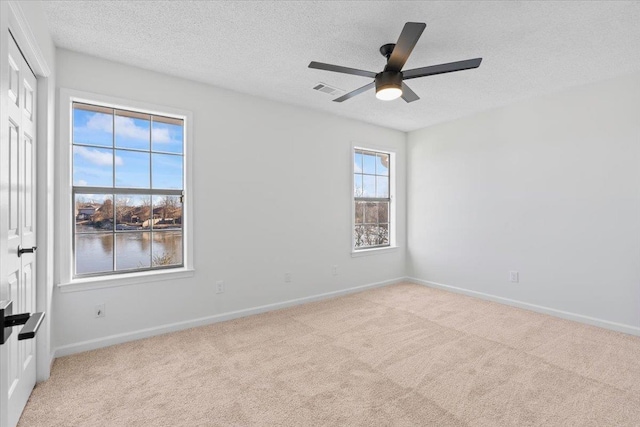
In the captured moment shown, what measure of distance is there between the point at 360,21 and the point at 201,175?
209 centimetres

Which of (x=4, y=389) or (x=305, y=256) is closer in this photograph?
(x=4, y=389)

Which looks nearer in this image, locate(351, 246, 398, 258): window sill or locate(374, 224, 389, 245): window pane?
locate(351, 246, 398, 258): window sill

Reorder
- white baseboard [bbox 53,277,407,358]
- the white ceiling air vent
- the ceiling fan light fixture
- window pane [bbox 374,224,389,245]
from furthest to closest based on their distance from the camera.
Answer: window pane [bbox 374,224,389,245], the white ceiling air vent, white baseboard [bbox 53,277,407,358], the ceiling fan light fixture

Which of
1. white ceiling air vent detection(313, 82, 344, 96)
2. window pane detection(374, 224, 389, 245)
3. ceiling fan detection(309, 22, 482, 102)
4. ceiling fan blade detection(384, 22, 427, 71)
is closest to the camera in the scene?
ceiling fan blade detection(384, 22, 427, 71)

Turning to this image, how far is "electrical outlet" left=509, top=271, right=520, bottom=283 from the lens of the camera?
13.1ft

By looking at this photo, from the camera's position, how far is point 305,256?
163 inches

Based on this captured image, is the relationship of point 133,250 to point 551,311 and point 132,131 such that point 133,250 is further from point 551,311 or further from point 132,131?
point 551,311

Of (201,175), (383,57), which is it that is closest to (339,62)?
(383,57)

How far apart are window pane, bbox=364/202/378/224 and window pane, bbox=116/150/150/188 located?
10.1 ft

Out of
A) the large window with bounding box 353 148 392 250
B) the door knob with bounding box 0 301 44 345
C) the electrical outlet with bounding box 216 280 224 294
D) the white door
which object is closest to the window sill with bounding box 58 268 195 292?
the electrical outlet with bounding box 216 280 224 294

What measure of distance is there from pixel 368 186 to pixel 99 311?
147 inches

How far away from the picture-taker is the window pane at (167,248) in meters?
3.19

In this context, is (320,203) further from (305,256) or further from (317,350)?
(317,350)

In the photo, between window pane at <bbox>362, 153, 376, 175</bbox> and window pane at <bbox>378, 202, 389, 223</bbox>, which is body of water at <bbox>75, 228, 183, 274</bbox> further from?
window pane at <bbox>378, 202, 389, 223</bbox>
